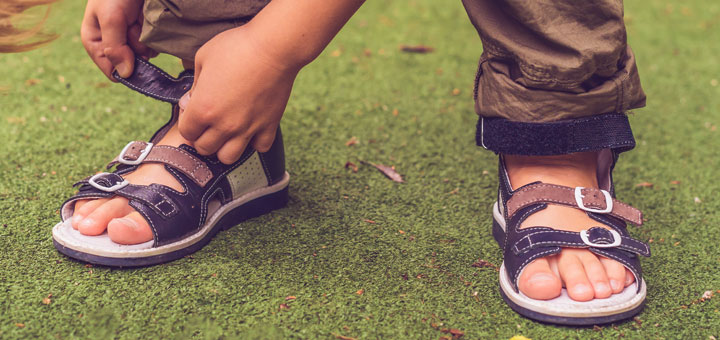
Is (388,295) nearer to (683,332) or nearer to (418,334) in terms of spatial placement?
(418,334)

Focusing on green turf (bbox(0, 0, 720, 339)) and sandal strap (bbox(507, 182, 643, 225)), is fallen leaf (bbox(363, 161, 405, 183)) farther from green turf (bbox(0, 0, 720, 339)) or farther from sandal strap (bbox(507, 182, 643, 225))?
sandal strap (bbox(507, 182, 643, 225))

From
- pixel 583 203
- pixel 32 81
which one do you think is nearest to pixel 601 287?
pixel 583 203

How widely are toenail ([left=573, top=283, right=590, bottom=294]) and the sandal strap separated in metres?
0.14

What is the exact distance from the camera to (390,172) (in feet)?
4.64

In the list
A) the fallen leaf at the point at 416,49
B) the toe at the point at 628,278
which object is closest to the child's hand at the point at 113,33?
the toe at the point at 628,278

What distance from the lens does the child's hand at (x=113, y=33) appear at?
3.65 feet

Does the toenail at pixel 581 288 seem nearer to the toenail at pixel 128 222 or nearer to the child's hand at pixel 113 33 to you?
the toenail at pixel 128 222

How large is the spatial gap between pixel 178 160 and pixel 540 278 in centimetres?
61

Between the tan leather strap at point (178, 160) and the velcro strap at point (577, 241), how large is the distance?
0.53m

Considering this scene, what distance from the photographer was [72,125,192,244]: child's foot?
3.27 feet

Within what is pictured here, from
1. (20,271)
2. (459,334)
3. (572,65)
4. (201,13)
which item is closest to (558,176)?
(572,65)

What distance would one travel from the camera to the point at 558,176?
106cm

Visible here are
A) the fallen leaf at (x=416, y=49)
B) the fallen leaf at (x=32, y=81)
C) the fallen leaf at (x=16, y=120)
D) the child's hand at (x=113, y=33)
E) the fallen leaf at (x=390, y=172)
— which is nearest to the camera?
the child's hand at (x=113, y=33)

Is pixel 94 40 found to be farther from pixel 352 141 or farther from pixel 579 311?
pixel 579 311
